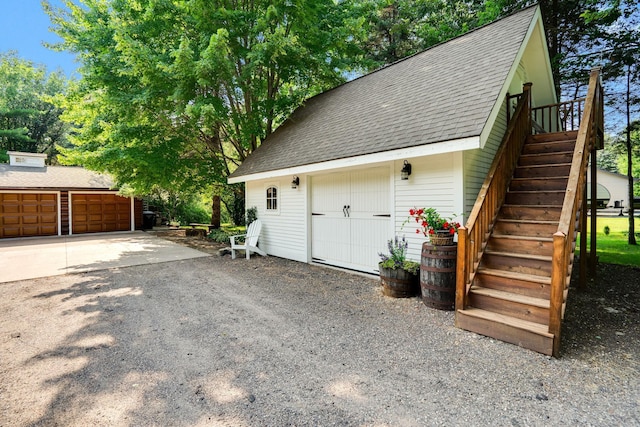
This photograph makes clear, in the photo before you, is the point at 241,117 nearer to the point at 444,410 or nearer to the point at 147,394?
the point at 147,394

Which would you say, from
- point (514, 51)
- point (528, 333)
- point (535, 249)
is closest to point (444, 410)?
point (528, 333)

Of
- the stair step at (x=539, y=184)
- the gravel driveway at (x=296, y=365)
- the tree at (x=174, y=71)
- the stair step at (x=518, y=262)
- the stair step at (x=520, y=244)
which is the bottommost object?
the gravel driveway at (x=296, y=365)

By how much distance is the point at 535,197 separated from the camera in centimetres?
447

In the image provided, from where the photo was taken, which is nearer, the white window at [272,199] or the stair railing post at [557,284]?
the stair railing post at [557,284]

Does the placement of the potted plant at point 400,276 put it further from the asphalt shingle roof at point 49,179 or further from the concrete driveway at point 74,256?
the asphalt shingle roof at point 49,179

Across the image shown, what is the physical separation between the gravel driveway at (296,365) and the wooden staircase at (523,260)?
0.20 meters

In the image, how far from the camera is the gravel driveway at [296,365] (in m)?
2.11

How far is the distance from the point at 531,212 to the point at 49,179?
56.5 ft

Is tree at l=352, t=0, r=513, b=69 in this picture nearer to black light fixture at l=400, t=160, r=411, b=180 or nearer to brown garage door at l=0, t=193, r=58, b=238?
black light fixture at l=400, t=160, r=411, b=180

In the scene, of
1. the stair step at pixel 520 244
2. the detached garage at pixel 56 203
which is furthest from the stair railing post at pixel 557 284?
the detached garage at pixel 56 203

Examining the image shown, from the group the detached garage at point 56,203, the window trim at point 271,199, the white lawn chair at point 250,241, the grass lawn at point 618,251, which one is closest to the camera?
the grass lawn at point 618,251

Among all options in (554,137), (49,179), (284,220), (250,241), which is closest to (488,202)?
(554,137)

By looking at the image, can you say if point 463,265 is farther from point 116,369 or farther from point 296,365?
point 116,369

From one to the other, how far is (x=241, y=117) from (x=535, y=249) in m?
8.58
